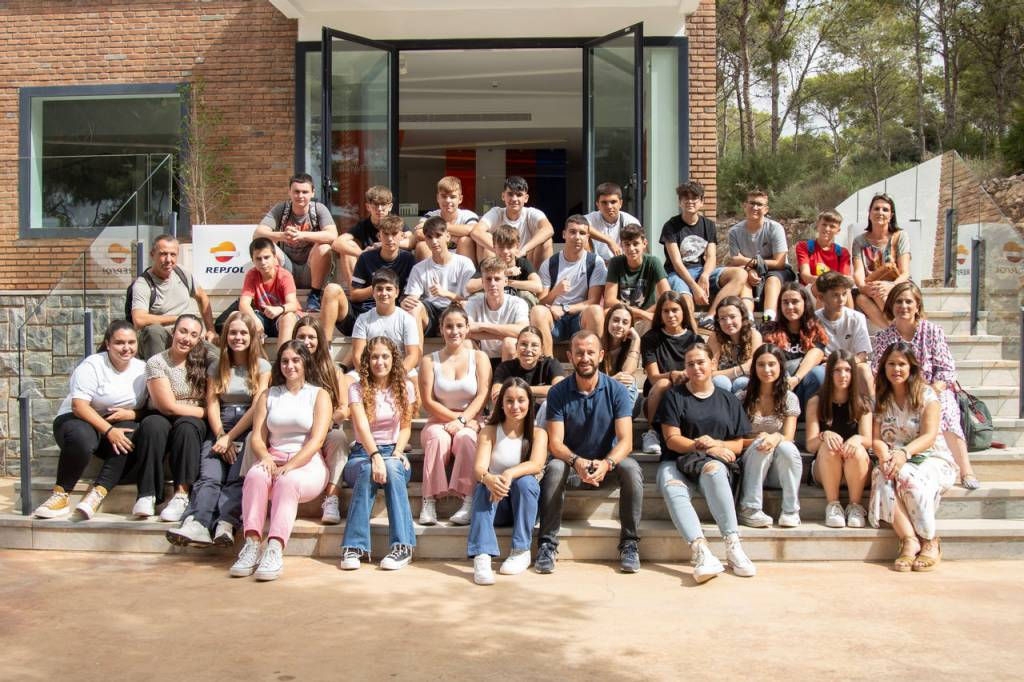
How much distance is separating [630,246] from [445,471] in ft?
8.34

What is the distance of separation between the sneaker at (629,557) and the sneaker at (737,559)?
1.67ft

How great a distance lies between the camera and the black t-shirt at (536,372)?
A: 274 inches

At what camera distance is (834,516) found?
247 inches

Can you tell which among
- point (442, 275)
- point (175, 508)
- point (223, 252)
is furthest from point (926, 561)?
point (223, 252)

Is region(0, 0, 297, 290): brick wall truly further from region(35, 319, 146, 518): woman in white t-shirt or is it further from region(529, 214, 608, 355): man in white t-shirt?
region(35, 319, 146, 518): woman in white t-shirt

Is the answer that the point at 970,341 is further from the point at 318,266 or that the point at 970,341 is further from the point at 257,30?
the point at 257,30

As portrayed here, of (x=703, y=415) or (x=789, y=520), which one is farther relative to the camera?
(x=703, y=415)

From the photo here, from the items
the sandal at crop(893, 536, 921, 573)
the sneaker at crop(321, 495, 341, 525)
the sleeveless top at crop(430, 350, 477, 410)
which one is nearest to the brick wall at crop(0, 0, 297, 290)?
the sleeveless top at crop(430, 350, 477, 410)

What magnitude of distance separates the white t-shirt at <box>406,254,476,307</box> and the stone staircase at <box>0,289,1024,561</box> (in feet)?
4.56

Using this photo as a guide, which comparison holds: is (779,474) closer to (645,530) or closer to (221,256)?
(645,530)

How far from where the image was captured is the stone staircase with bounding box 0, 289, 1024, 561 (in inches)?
244

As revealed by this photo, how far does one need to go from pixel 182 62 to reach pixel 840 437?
880cm

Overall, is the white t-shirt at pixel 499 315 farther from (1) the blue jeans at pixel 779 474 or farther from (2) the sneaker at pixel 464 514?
(1) the blue jeans at pixel 779 474

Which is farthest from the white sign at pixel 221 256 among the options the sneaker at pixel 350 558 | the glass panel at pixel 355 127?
the sneaker at pixel 350 558
